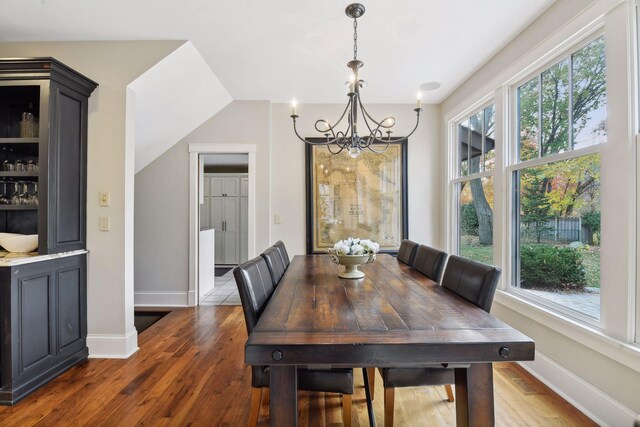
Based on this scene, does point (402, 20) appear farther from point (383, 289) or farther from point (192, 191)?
point (192, 191)

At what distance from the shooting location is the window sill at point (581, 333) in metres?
1.51

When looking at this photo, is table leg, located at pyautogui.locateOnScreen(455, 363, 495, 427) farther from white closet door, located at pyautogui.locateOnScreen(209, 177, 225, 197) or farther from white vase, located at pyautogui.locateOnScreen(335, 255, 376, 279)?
white closet door, located at pyautogui.locateOnScreen(209, 177, 225, 197)

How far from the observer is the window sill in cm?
151

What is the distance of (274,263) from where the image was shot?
2.15 m

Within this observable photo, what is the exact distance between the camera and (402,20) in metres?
2.18

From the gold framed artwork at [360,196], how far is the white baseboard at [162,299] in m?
1.73

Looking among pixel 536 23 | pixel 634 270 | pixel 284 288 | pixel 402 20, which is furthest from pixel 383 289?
pixel 536 23

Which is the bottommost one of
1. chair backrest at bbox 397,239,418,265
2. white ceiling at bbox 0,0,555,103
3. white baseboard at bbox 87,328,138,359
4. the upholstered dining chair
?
white baseboard at bbox 87,328,138,359

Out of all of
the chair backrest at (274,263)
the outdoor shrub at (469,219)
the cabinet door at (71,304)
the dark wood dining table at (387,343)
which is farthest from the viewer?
the outdoor shrub at (469,219)

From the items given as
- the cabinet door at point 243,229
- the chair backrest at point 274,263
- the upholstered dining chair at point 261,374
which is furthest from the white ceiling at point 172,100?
the cabinet door at point 243,229

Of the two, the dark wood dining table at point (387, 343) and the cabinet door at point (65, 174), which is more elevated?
the cabinet door at point (65, 174)

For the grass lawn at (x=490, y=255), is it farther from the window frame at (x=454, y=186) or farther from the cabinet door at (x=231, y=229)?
the cabinet door at (x=231, y=229)

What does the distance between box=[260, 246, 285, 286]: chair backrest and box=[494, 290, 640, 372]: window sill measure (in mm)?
1880

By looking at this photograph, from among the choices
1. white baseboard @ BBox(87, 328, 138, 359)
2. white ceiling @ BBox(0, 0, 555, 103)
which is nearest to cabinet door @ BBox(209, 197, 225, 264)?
white ceiling @ BBox(0, 0, 555, 103)
